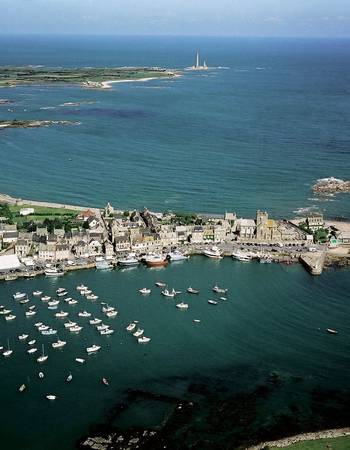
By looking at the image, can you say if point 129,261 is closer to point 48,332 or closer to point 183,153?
point 48,332

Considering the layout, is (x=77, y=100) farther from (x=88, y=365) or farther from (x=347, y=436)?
(x=347, y=436)

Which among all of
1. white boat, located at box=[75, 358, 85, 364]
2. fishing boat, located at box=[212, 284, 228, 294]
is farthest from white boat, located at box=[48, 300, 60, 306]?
fishing boat, located at box=[212, 284, 228, 294]

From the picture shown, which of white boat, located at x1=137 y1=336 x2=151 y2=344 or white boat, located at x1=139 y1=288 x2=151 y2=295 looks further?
white boat, located at x1=139 y1=288 x2=151 y2=295

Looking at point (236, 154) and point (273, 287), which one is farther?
point (236, 154)

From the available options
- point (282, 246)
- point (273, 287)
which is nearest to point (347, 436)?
point (273, 287)

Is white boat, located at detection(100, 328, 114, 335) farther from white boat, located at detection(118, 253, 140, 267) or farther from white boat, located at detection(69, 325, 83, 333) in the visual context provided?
white boat, located at detection(118, 253, 140, 267)

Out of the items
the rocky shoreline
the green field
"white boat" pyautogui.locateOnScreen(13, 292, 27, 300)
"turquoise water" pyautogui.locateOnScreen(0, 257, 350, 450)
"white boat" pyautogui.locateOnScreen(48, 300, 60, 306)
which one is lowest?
the green field
